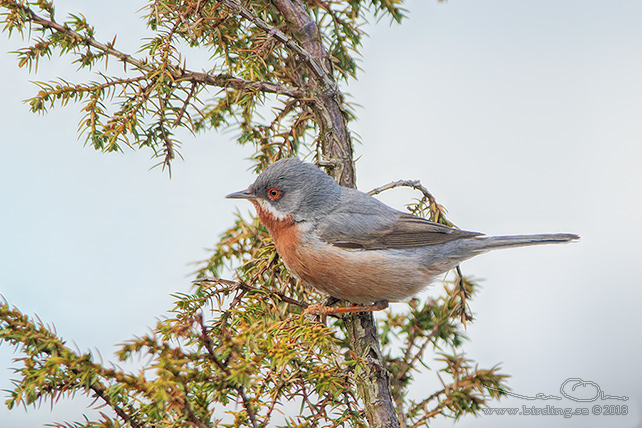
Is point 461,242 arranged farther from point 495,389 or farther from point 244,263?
point 244,263

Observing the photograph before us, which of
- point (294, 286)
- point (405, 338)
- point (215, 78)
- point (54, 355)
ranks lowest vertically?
point (54, 355)

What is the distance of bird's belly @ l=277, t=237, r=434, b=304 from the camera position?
4.01 meters

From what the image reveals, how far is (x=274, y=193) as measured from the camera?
14.1ft

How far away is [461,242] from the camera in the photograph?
176 inches

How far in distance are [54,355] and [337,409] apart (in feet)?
5.16

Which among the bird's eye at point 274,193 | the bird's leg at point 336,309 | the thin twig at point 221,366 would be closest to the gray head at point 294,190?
the bird's eye at point 274,193

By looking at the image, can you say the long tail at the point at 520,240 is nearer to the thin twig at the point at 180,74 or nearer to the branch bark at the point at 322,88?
the branch bark at the point at 322,88

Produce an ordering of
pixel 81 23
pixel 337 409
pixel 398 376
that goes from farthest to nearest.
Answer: pixel 398 376
pixel 81 23
pixel 337 409

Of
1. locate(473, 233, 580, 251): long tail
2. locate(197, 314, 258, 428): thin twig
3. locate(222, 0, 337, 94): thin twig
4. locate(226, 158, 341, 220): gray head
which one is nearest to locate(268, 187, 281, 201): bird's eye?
locate(226, 158, 341, 220): gray head

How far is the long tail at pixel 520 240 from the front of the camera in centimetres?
427

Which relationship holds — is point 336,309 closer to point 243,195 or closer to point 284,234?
point 284,234

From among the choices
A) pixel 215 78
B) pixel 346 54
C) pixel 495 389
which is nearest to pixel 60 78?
pixel 215 78

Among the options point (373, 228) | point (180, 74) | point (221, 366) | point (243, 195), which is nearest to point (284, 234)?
point (243, 195)

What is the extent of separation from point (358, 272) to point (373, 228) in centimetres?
41
